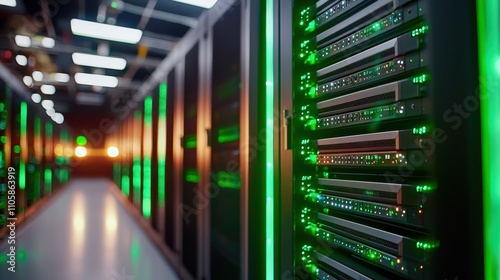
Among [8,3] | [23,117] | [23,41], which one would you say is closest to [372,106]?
[8,3]

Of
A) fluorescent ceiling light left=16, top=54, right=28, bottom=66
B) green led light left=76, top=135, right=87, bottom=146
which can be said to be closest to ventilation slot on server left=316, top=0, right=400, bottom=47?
fluorescent ceiling light left=16, top=54, right=28, bottom=66

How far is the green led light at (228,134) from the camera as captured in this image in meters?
1.60

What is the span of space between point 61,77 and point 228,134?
7.69m

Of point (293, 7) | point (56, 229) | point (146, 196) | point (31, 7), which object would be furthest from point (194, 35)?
point (56, 229)

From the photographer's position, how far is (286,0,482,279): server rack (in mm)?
768

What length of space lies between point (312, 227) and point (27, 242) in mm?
3876

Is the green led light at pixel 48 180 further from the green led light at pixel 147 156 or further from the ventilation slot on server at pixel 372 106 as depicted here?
the ventilation slot on server at pixel 372 106

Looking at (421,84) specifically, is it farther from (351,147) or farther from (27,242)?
(27,242)

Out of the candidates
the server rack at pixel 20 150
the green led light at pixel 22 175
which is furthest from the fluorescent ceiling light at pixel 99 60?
the green led light at pixel 22 175

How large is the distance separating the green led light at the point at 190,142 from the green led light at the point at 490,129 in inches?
67.5

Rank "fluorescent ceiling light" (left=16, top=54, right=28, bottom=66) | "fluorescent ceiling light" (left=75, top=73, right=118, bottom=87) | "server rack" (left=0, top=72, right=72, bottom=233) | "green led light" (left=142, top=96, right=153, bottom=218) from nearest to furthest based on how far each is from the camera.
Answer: "server rack" (left=0, top=72, right=72, bottom=233)
"green led light" (left=142, top=96, right=153, bottom=218)
"fluorescent ceiling light" (left=16, top=54, right=28, bottom=66)
"fluorescent ceiling light" (left=75, top=73, right=118, bottom=87)

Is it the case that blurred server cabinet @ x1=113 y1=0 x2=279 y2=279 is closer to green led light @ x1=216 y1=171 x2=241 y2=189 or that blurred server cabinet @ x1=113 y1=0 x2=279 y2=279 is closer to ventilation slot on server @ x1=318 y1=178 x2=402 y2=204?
green led light @ x1=216 y1=171 x2=241 y2=189

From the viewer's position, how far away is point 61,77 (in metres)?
7.82

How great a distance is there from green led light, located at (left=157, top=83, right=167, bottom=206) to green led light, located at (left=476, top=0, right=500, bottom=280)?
8.65 ft
